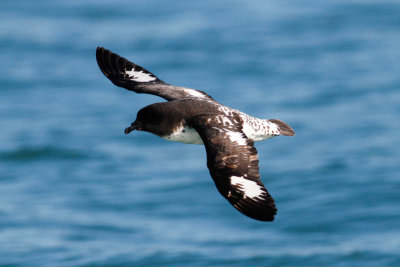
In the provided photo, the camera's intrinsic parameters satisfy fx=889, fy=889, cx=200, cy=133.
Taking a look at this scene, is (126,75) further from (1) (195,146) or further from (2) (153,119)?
(1) (195,146)

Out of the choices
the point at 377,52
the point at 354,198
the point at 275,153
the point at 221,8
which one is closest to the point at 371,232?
the point at 354,198

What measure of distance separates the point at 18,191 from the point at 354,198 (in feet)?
39.7

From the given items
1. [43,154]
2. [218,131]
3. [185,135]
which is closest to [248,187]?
[218,131]

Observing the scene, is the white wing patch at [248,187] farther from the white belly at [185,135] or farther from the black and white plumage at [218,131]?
the white belly at [185,135]

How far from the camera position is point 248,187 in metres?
10.2

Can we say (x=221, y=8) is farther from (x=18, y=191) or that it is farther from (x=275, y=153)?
(x=18, y=191)

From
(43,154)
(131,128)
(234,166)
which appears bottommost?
(234,166)

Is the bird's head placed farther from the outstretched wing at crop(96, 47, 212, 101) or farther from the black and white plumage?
the outstretched wing at crop(96, 47, 212, 101)

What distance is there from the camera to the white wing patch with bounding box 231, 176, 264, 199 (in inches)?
399

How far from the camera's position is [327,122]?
3575cm

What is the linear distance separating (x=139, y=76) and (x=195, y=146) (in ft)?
62.8

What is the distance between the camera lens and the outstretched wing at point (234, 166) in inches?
399

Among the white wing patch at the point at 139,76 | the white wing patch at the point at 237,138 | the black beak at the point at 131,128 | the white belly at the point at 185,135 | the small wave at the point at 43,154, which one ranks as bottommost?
the white wing patch at the point at 237,138

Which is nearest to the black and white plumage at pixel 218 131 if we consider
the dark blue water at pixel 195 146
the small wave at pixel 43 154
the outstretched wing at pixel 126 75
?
the outstretched wing at pixel 126 75
